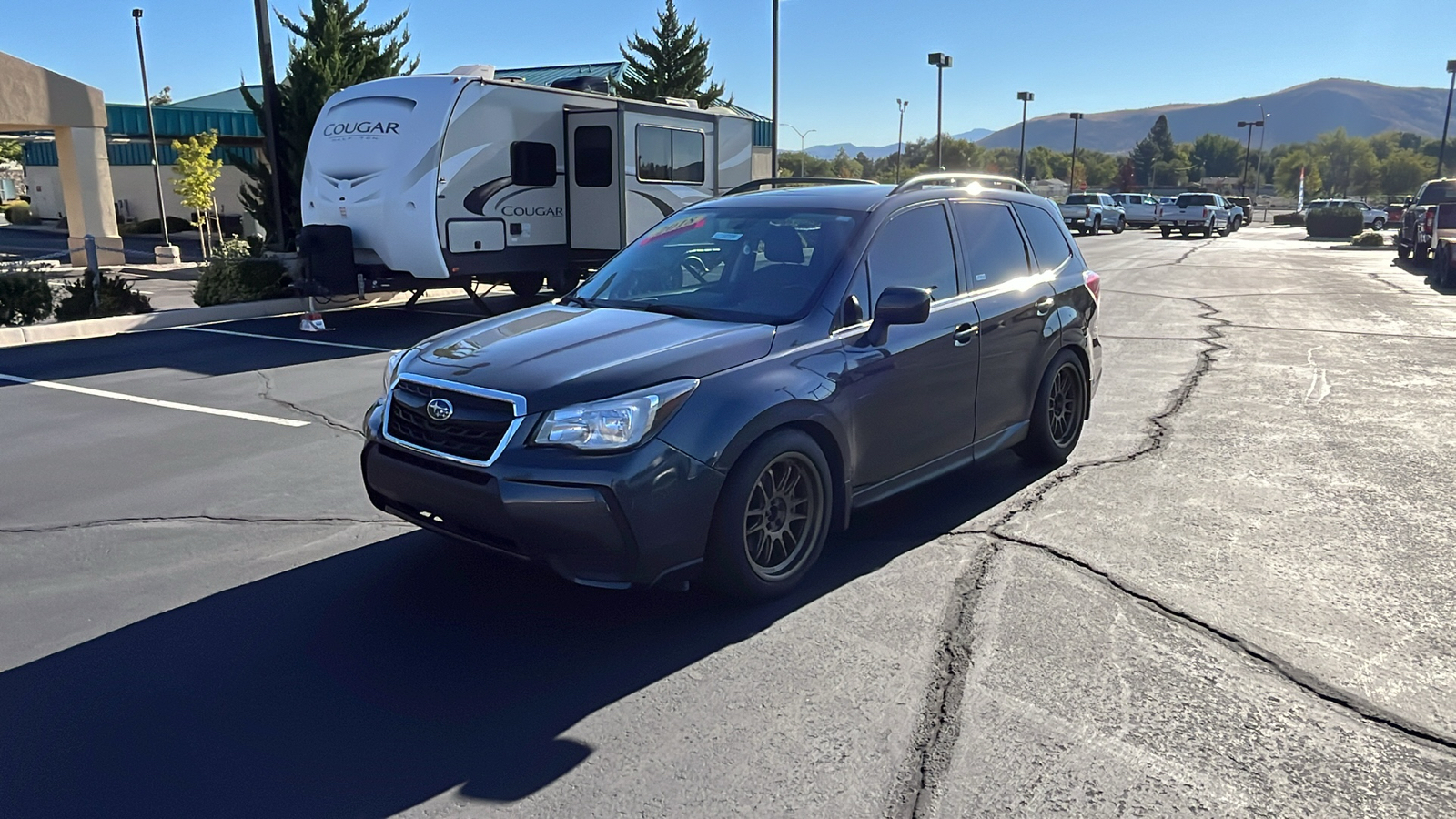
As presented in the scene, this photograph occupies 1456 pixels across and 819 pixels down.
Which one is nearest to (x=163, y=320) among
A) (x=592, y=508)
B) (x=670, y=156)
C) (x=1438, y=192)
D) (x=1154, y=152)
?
(x=670, y=156)

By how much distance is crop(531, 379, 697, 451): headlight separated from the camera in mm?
3846

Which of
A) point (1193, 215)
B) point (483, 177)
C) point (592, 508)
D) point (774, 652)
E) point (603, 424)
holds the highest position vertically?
point (483, 177)

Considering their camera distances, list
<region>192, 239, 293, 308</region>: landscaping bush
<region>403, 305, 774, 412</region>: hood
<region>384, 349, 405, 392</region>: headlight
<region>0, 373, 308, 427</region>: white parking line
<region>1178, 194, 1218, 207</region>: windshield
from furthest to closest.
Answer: <region>1178, 194, 1218, 207</region>: windshield, <region>192, 239, 293, 308</region>: landscaping bush, <region>0, 373, 308, 427</region>: white parking line, <region>384, 349, 405, 392</region>: headlight, <region>403, 305, 774, 412</region>: hood

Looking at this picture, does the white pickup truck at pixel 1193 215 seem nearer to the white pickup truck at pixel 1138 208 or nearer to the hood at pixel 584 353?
the white pickup truck at pixel 1138 208

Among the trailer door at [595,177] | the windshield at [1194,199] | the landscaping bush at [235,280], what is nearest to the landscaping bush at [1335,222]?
the windshield at [1194,199]

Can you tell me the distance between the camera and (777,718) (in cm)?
348

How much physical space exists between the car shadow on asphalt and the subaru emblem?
0.83 metres

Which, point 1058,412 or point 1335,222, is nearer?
point 1058,412

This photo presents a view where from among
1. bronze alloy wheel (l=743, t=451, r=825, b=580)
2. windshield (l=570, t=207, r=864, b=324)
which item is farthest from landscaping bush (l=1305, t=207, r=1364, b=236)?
bronze alloy wheel (l=743, t=451, r=825, b=580)

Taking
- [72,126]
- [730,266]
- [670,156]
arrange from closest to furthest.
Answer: [730,266] → [670,156] → [72,126]

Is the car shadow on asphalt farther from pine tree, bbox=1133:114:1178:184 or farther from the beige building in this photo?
pine tree, bbox=1133:114:1178:184

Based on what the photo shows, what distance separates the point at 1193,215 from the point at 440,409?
4324 centimetres

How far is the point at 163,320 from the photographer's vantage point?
13336 millimetres

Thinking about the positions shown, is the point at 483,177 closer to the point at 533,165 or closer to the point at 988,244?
the point at 533,165
